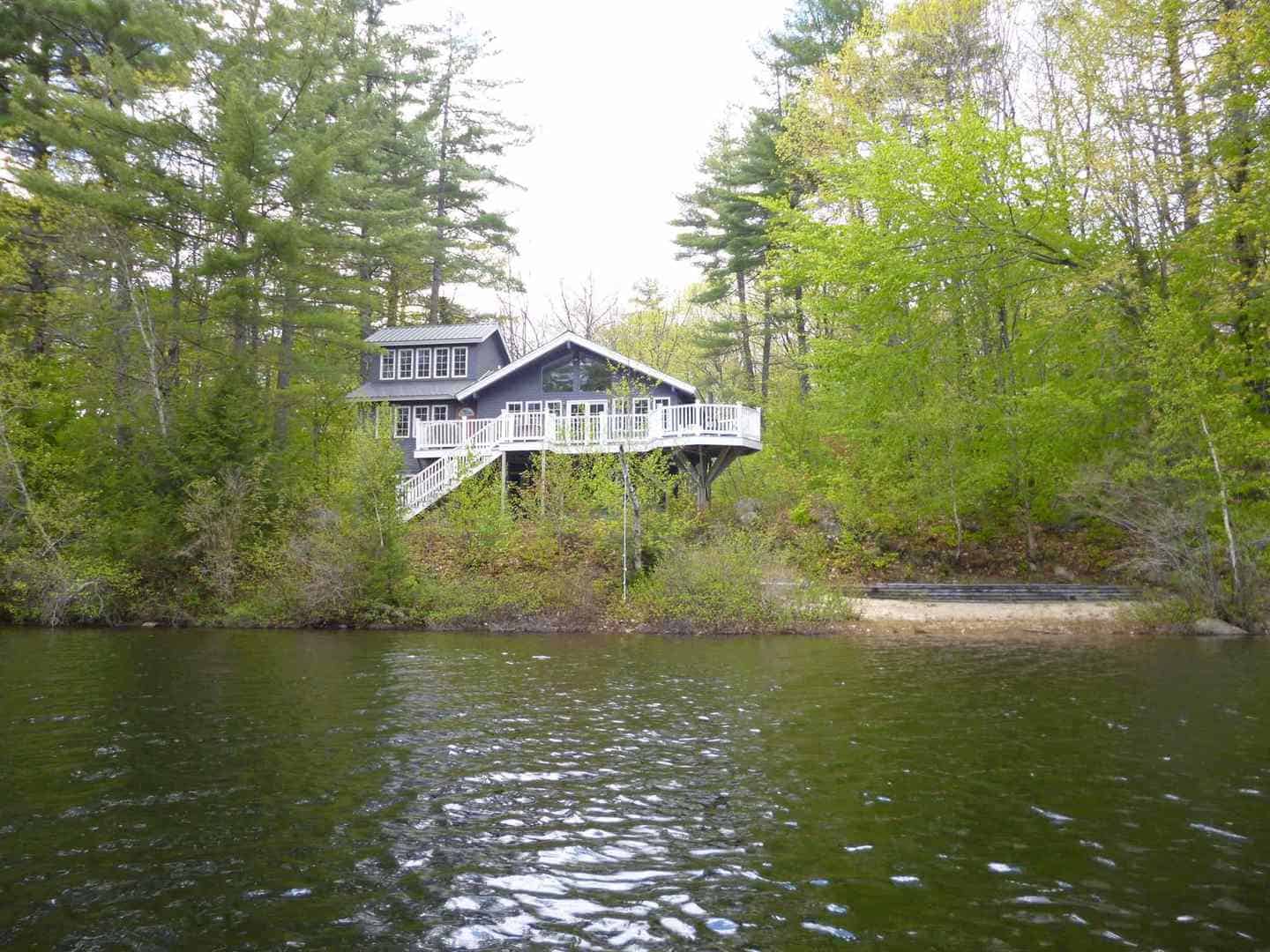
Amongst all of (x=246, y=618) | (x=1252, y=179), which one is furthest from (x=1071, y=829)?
(x=246, y=618)

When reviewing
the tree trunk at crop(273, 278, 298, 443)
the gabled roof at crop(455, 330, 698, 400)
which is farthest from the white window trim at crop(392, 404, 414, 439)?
the tree trunk at crop(273, 278, 298, 443)

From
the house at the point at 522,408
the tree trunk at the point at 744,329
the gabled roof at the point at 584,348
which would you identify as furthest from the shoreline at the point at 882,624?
the tree trunk at the point at 744,329

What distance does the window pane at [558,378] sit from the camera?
1288 inches

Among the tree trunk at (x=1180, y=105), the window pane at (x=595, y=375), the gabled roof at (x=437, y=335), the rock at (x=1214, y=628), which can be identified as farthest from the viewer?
the gabled roof at (x=437, y=335)

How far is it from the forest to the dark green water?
29.3 feet

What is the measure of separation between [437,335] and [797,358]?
1672cm

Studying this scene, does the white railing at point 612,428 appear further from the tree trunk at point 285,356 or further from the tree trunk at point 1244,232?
the tree trunk at point 1244,232

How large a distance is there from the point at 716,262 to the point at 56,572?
29.4 meters

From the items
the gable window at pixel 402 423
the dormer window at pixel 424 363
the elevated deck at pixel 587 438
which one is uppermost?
the dormer window at pixel 424 363

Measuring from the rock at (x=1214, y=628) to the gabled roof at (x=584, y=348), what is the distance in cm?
1733

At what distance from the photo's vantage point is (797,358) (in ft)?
96.2

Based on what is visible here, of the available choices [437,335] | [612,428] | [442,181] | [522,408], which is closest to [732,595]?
[612,428]

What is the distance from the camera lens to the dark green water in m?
4.81

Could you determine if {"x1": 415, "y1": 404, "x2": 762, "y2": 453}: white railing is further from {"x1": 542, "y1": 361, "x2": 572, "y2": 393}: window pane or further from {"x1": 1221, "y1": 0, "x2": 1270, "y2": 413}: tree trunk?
{"x1": 1221, "y1": 0, "x2": 1270, "y2": 413}: tree trunk
